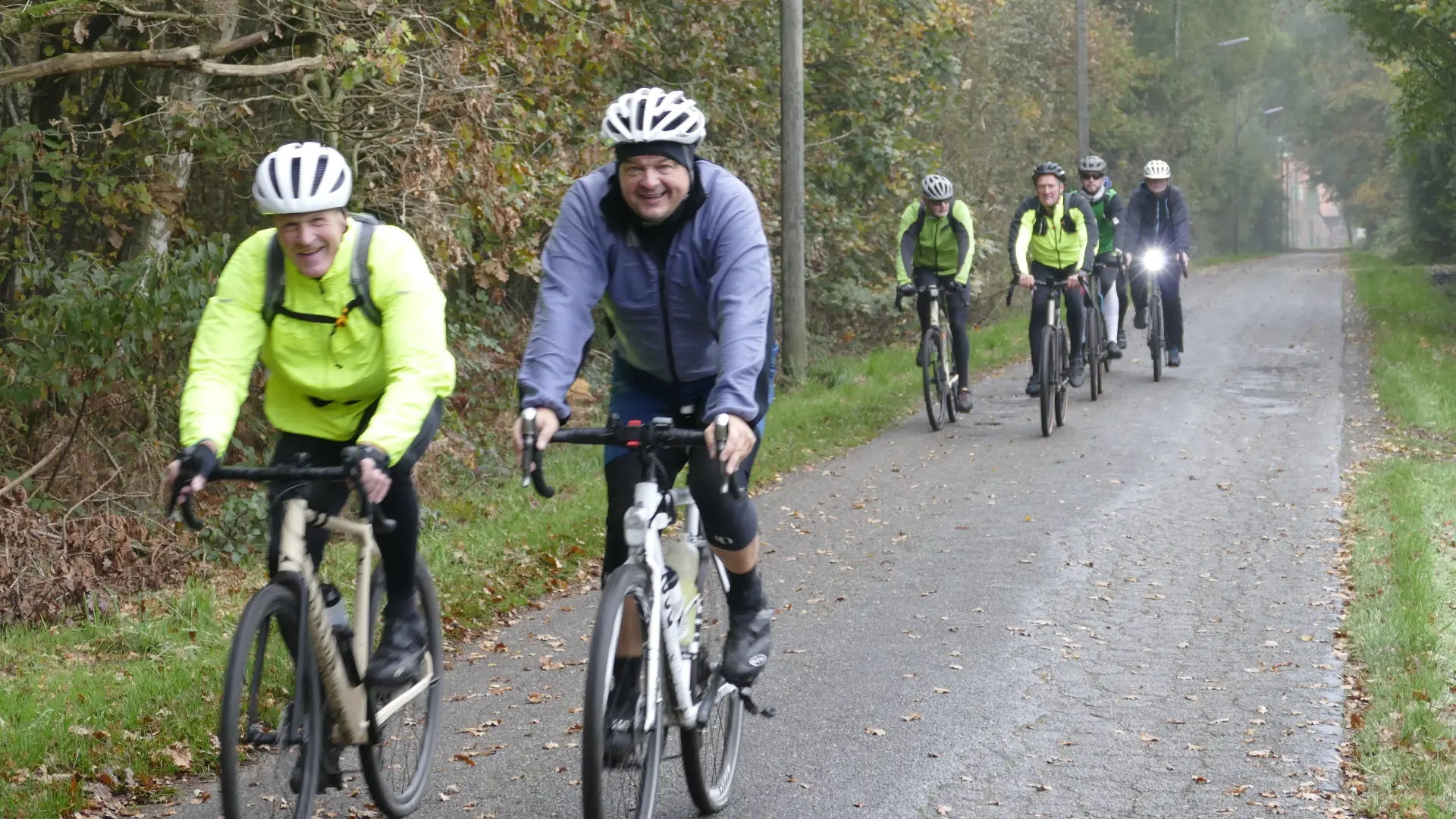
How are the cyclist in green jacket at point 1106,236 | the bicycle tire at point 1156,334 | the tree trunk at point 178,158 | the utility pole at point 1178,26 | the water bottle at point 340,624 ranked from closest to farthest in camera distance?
the water bottle at point 340,624 → the tree trunk at point 178,158 → the cyclist in green jacket at point 1106,236 → the bicycle tire at point 1156,334 → the utility pole at point 1178,26

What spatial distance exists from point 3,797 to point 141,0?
6.52 meters

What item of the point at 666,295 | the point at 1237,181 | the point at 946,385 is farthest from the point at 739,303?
the point at 1237,181

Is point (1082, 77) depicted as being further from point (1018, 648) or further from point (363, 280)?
point (363, 280)

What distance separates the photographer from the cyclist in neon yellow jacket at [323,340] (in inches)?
166

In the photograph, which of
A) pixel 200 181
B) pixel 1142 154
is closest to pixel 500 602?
pixel 200 181

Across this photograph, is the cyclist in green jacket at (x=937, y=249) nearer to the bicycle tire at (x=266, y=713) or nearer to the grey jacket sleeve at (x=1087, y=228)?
the grey jacket sleeve at (x=1087, y=228)

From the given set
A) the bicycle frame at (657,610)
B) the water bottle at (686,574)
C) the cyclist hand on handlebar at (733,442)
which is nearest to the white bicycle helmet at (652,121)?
Answer: the cyclist hand on handlebar at (733,442)

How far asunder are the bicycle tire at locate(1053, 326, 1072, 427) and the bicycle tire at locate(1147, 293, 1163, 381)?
3.31 meters

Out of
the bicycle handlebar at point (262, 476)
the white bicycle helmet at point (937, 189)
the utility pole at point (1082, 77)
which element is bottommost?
the bicycle handlebar at point (262, 476)

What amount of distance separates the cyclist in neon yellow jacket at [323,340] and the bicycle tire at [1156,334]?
43.4 ft

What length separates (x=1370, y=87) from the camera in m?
62.1

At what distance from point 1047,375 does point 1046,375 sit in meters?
0.02

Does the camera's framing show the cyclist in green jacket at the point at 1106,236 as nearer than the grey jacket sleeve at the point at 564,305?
No

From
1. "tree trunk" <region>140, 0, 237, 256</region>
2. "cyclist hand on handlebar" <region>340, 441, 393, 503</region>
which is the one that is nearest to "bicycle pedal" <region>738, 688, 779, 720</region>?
"cyclist hand on handlebar" <region>340, 441, 393, 503</region>
